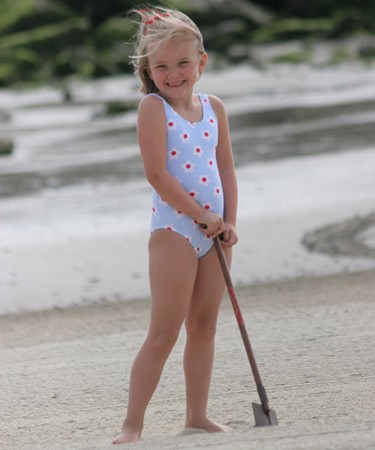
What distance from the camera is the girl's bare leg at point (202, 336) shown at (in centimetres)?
428

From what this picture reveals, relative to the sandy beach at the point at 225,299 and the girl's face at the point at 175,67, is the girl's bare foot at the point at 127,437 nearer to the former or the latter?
the sandy beach at the point at 225,299

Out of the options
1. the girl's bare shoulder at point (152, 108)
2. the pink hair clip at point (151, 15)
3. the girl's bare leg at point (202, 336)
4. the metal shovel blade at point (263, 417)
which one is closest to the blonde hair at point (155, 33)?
the pink hair clip at point (151, 15)

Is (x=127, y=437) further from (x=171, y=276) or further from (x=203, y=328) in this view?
(x=171, y=276)

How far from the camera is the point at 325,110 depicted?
1838cm

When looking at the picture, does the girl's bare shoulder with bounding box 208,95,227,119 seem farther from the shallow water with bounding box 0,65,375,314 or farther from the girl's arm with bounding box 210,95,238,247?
the shallow water with bounding box 0,65,375,314

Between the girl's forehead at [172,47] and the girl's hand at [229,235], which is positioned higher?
the girl's forehead at [172,47]

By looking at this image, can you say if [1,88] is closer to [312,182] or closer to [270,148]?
[270,148]

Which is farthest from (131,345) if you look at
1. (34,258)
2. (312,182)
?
(312,182)

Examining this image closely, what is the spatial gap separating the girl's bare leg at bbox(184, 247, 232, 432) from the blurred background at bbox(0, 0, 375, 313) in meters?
1.16

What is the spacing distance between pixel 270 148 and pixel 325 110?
14.4 ft

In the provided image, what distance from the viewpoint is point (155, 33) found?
168 inches

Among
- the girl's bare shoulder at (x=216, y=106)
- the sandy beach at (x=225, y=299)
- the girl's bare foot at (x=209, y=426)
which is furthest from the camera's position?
the sandy beach at (x=225, y=299)

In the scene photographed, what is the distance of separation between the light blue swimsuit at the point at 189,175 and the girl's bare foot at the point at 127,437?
2.18ft

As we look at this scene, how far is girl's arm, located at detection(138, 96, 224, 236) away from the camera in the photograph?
13.7ft
